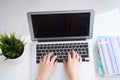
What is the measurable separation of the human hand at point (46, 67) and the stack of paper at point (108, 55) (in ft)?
0.62

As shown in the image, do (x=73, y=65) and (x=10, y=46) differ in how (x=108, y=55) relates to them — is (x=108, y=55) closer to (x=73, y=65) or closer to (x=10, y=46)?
(x=73, y=65)

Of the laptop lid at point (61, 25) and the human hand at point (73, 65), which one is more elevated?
the laptop lid at point (61, 25)

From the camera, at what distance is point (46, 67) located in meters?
0.91

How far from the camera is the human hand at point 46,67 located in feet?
2.92

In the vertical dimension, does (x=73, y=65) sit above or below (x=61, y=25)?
below

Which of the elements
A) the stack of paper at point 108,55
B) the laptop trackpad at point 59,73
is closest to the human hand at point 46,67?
the laptop trackpad at point 59,73

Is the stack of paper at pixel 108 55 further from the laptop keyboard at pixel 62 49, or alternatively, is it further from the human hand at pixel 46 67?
the human hand at pixel 46 67

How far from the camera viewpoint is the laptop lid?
2.84 feet

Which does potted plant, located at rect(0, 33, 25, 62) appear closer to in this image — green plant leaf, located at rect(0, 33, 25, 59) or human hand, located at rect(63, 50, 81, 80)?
green plant leaf, located at rect(0, 33, 25, 59)

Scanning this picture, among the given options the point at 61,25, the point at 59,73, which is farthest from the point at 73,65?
the point at 61,25

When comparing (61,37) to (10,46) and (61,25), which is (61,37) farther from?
(10,46)

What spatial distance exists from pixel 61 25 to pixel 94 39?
17cm

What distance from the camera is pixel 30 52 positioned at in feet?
3.14

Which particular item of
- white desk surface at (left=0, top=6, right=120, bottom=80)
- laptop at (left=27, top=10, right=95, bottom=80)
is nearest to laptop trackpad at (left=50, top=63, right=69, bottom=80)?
laptop at (left=27, top=10, right=95, bottom=80)
